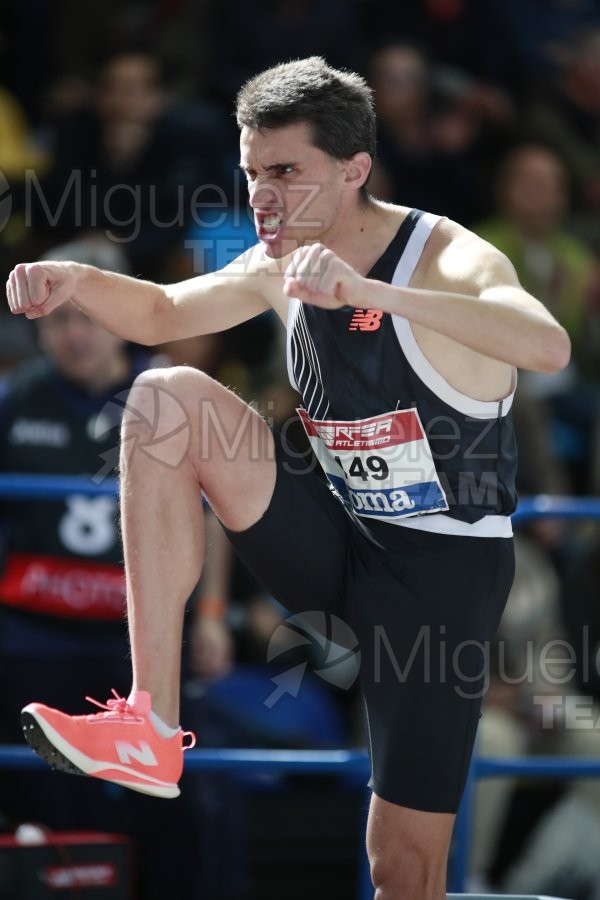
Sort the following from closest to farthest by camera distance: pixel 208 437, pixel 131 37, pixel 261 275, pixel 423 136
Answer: pixel 208 437 < pixel 261 275 < pixel 131 37 < pixel 423 136

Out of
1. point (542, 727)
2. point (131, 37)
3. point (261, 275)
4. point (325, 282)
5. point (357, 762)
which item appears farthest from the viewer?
point (131, 37)

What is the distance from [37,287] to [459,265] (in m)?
0.81

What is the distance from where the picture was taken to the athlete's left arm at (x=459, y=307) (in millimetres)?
2262

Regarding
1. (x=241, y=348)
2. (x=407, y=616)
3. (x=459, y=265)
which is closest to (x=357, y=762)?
(x=407, y=616)

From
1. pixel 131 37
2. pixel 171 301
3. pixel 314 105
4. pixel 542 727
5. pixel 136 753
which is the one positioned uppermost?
pixel 131 37

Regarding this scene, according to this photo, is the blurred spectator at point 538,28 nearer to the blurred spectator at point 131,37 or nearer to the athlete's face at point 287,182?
the blurred spectator at point 131,37

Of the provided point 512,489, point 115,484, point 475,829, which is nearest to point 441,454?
point 512,489

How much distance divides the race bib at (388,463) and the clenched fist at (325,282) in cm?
43

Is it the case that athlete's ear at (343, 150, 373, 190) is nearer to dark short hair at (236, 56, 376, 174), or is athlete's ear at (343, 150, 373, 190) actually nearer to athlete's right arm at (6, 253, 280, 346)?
dark short hair at (236, 56, 376, 174)

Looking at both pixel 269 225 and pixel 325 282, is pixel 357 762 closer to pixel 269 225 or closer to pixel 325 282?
pixel 269 225

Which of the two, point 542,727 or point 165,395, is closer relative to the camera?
point 165,395

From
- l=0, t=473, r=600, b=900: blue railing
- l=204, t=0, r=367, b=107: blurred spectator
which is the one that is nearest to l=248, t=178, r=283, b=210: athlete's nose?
l=0, t=473, r=600, b=900: blue railing

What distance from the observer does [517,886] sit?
4414mm

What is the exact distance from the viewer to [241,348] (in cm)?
547
